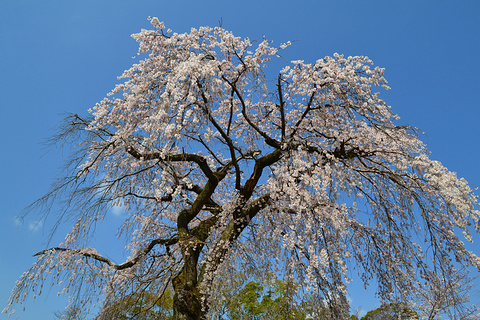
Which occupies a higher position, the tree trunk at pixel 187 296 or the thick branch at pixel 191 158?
the thick branch at pixel 191 158

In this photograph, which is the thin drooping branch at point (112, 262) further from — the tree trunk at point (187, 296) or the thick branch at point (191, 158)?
the thick branch at point (191, 158)

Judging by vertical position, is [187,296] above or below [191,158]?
below

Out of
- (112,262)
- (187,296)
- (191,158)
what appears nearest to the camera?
(187,296)

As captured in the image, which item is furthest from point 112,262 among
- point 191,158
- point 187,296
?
point 191,158

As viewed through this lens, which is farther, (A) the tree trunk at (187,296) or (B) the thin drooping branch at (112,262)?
(B) the thin drooping branch at (112,262)

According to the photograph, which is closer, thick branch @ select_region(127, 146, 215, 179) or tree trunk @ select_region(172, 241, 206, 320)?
tree trunk @ select_region(172, 241, 206, 320)

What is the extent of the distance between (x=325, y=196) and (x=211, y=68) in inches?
98.6

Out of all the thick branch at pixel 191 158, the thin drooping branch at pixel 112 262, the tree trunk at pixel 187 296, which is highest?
the thick branch at pixel 191 158

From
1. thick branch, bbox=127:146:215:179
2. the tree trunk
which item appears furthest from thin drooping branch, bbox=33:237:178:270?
thick branch, bbox=127:146:215:179

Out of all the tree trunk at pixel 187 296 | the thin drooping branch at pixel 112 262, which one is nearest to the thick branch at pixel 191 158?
the tree trunk at pixel 187 296

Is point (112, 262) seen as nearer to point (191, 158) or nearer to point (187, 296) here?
point (187, 296)

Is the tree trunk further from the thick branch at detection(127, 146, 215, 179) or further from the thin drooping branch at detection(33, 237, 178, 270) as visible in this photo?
the thick branch at detection(127, 146, 215, 179)

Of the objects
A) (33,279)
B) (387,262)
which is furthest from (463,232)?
(33,279)

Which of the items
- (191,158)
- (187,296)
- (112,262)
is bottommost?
(187,296)
